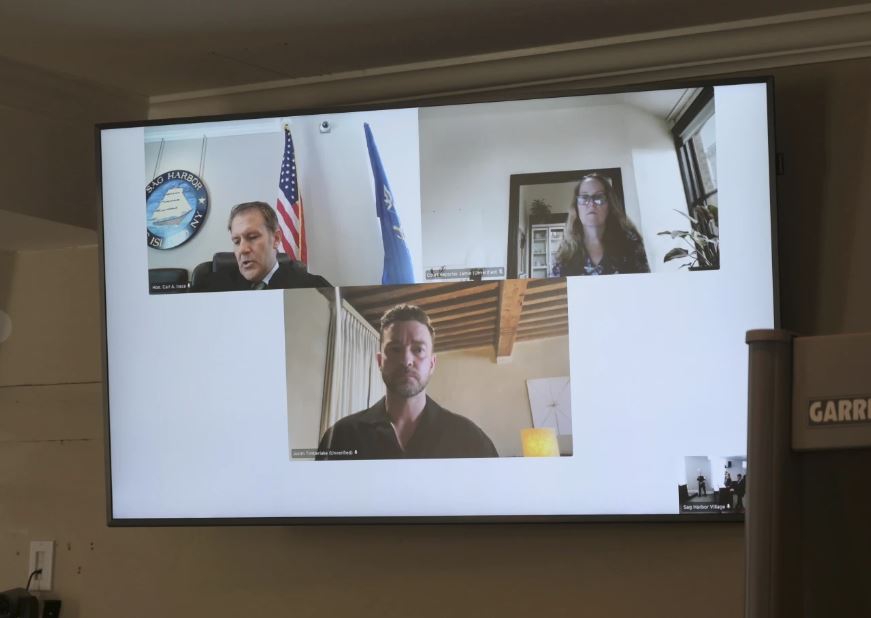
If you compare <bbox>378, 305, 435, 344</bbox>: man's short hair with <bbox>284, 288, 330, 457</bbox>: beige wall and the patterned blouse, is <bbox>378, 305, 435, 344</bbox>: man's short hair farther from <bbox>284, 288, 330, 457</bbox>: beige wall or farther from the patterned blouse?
the patterned blouse

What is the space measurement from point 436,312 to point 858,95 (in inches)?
43.7

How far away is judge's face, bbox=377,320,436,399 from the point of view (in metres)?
2.39

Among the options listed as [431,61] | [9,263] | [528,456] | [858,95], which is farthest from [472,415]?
[9,263]

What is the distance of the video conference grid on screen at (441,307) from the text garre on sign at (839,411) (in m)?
1.36

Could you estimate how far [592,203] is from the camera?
2326 millimetres

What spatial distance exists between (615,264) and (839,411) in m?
1.43

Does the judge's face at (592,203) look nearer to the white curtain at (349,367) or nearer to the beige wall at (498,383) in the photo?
the beige wall at (498,383)

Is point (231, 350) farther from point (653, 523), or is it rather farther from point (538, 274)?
point (653, 523)

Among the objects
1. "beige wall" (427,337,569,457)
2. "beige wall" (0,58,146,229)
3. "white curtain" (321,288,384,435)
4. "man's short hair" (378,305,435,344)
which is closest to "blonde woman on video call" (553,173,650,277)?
"beige wall" (427,337,569,457)

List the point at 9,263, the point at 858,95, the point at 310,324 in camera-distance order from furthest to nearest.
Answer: the point at 9,263
the point at 310,324
the point at 858,95

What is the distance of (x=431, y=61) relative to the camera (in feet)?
8.53

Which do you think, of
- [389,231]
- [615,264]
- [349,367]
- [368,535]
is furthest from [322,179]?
[368,535]

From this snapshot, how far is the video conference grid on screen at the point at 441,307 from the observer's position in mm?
2254

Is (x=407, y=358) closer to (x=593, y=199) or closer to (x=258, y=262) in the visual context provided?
(x=258, y=262)
